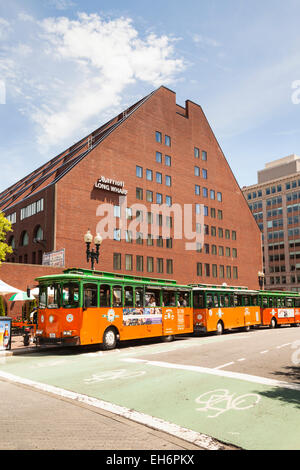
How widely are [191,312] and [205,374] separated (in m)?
13.5

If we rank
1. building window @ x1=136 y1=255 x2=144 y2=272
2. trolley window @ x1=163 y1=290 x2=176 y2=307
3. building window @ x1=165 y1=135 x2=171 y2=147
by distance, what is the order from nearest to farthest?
trolley window @ x1=163 y1=290 x2=176 y2=307, building window @ x1=136 y1=255 x2=144 y2=272, building window @ x1=165 y1=135 x2=171 y2=147

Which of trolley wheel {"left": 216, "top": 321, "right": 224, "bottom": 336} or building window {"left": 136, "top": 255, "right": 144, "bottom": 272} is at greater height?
building window {"left": 136, "top": 255, "right": 144, "bottom": 272}

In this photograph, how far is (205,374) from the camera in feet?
35.5

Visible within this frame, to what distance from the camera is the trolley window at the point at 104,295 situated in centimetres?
1716

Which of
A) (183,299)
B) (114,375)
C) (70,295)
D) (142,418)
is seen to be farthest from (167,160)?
(142,418)

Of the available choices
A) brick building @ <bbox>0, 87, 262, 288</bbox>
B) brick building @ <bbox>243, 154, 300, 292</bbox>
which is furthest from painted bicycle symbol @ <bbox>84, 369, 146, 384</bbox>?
brick building @ <bbox>243, 154, 300, 292</bbox>

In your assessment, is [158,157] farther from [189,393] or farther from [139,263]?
[189,393]

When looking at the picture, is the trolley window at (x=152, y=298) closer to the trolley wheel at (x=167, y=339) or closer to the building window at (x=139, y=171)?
the trolley wheel at (x=167, y=339)

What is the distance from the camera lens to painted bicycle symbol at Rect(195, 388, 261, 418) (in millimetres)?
7383

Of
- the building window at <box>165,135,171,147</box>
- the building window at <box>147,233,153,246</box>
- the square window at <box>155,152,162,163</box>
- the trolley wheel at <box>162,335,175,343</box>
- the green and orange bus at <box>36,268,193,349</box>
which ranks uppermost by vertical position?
the building window at <box>165,135,171,147</box>

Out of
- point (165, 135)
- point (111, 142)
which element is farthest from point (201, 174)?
point (111, 142)

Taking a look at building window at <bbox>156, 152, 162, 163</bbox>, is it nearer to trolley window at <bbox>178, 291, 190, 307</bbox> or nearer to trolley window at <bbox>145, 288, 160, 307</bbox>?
trolley window at <bbox>178, 291, 190, 307</bbox>

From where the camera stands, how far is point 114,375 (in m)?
10.9
